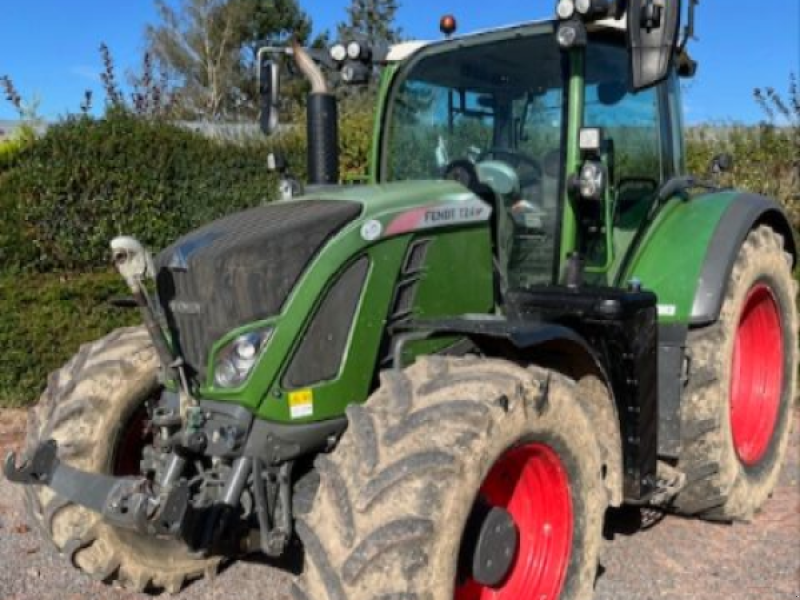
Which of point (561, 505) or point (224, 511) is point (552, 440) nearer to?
point (561, 505)

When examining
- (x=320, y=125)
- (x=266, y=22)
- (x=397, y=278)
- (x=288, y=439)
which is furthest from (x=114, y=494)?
(x=266, y=22)

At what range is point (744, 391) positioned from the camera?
16.2 feet

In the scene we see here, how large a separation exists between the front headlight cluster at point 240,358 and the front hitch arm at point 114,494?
43 cm

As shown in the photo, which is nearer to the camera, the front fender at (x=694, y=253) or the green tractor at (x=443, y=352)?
the green tractor at (x=443, y=352)

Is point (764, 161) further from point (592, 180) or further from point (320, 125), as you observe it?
point (320, 125)

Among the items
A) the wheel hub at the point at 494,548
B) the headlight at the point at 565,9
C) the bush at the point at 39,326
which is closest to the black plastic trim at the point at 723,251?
the headlight at the point at 565,9

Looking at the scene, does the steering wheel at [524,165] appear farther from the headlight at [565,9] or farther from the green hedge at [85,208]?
the green hedge at [85,208]

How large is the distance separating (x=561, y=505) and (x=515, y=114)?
178cm

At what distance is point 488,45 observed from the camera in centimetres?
416

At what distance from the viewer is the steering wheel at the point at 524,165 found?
392 cm

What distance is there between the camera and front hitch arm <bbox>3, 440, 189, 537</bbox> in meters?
2.63

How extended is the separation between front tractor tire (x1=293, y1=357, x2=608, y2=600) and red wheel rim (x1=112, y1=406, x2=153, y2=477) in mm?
1194

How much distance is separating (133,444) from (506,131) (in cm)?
216

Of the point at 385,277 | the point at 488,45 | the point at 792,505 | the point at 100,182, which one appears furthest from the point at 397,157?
the point at 100,182
